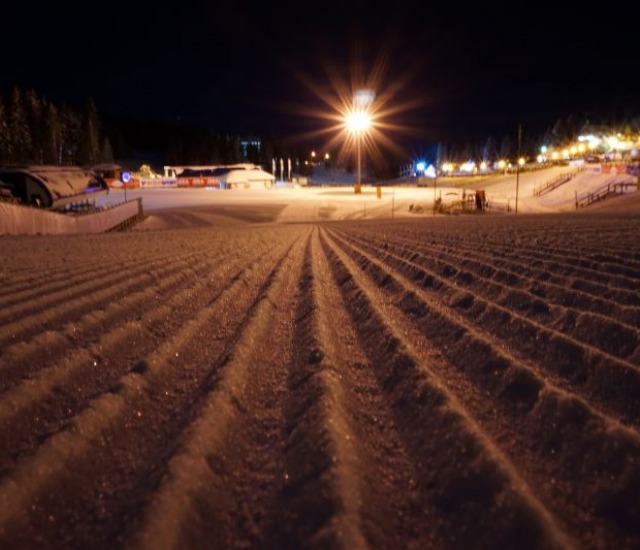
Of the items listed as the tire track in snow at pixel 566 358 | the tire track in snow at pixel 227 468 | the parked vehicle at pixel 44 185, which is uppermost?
the parked vehicle at pixel 44 185

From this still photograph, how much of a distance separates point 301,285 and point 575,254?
4.72 m

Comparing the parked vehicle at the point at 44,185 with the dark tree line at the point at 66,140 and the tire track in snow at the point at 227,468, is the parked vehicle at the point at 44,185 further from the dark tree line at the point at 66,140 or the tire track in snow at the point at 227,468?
the dark tree line at the point at 66,140

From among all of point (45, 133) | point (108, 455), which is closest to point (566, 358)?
point (108, 455)

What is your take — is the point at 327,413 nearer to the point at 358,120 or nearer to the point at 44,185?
the point at 44,185

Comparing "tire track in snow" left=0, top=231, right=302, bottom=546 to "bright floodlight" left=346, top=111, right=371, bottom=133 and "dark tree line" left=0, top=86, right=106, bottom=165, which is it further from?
"dark tree line" left=0, top=86, right=106, bottom=165

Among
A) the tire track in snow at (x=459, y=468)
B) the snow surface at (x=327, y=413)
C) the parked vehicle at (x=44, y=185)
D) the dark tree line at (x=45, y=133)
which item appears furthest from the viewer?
the dark tree line at (x=45, y=133)

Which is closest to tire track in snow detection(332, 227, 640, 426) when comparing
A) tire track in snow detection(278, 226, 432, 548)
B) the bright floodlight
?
tire track in snow detection(278, 226, 432, 548)

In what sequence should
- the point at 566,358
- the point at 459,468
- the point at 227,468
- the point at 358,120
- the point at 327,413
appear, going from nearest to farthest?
1. the point at 459,468
2. the point at 227,468
3. the point at 327,413
4. the point at 566,358
5. the point at 358,120

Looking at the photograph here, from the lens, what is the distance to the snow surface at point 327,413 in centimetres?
244

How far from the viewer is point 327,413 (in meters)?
3.42

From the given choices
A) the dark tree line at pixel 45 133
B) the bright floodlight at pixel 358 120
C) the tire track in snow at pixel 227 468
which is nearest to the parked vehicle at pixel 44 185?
the tire track in snow at pixel 227 468

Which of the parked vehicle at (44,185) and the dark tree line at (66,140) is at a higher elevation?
the dark tree line at (66,140)

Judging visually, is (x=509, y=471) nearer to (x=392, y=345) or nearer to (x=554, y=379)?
(x=554, y=379)

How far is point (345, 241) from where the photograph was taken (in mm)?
13555
